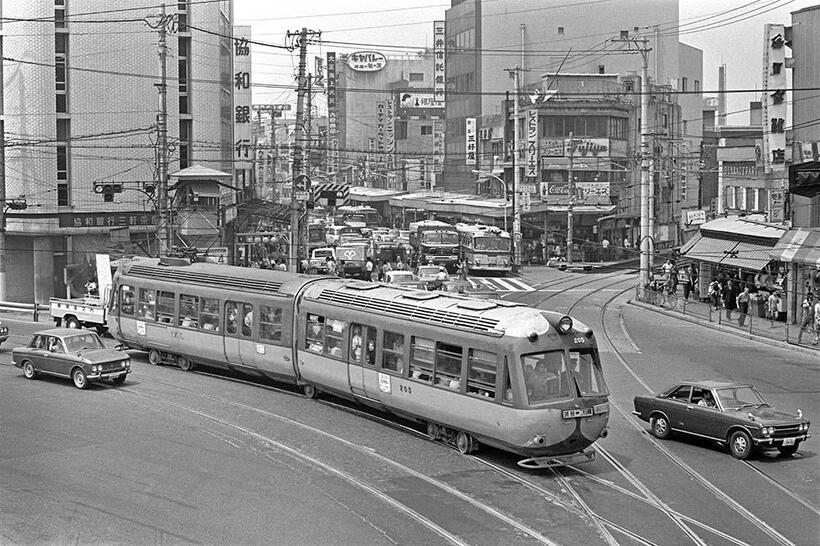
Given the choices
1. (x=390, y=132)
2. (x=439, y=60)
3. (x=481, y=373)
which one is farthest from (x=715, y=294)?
(x=390, y=132)

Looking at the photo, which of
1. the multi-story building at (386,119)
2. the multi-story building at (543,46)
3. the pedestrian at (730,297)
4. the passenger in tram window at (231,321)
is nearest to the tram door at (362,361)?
the passenger in tram window at (231,321)

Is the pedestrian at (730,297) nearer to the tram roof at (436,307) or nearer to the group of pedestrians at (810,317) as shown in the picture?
the group of pedestrians at (810,317)

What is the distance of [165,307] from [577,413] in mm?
14111

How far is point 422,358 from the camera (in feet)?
64.7

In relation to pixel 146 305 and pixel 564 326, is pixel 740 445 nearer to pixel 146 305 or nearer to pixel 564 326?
pixel 564 326

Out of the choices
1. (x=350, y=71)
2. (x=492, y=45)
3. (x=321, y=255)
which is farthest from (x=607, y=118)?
(x=350, y=71)

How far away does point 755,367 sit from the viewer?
3123 centimetres

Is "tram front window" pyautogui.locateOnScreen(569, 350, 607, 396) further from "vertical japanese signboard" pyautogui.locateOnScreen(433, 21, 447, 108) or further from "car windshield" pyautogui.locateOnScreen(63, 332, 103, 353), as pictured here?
"vertical japanese signboard" pyautogui.locateOnScreen(433, 21, 447, 108)

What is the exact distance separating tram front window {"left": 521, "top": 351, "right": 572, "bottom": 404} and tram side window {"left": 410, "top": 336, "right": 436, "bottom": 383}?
2.35 metres

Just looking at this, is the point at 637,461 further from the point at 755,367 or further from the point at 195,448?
the point at 755,367

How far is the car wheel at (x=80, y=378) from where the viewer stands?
2527 centimetres

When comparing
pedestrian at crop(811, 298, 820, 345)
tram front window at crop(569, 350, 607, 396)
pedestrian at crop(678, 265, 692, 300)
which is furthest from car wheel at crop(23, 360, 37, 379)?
pedestrian at crop(678, 265, 692, 300)

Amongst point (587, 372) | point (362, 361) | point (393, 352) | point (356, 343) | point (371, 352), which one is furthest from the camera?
point (356, 343)

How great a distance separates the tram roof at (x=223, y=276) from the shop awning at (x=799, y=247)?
21448mm
